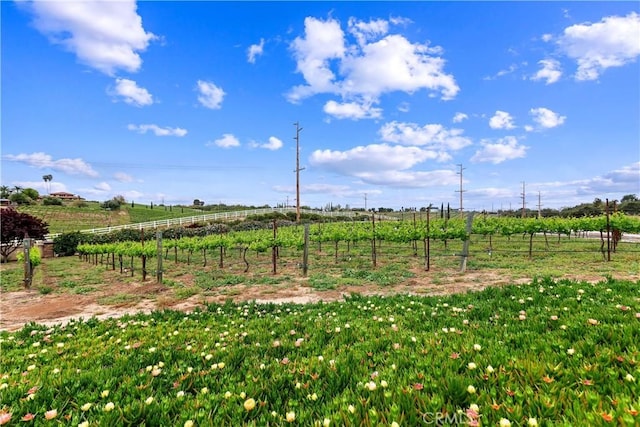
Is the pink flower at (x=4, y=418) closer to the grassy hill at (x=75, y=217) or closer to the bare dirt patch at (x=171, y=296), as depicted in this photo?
the bare dirt patch at (x=171, y=296)

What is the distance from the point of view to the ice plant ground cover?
2.06m

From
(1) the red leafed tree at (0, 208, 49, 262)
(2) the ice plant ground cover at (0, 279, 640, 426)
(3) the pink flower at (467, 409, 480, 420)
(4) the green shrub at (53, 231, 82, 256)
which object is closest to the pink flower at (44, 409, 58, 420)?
(2) the ice plant ground cover at (0, 279, 640, 426)

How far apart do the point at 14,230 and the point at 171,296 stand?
24.7 meters

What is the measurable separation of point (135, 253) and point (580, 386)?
15933 mm

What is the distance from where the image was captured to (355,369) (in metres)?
2.86

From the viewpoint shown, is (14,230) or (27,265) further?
(14,230)

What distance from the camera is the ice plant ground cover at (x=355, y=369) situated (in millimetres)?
2061

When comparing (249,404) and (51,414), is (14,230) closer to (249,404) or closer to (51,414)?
(51,414)

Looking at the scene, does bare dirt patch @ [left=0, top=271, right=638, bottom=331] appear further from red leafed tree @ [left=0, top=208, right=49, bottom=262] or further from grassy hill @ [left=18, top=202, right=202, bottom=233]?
grassy hill @ [left=18, top=202, right=202, bottom=233]

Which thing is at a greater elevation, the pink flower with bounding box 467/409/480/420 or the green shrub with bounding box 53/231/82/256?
the pink flower with bounding box 467/409/480/420

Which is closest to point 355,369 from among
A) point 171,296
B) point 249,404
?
point 249,404

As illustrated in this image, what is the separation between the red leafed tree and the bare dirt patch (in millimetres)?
17921

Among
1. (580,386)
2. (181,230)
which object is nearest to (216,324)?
(580,386)

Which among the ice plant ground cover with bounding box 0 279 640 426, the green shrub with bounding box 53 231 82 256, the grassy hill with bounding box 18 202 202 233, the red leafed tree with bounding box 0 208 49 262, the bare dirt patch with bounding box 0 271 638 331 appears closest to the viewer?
the ice plant ground cover with bounding box 0 279 640 426
